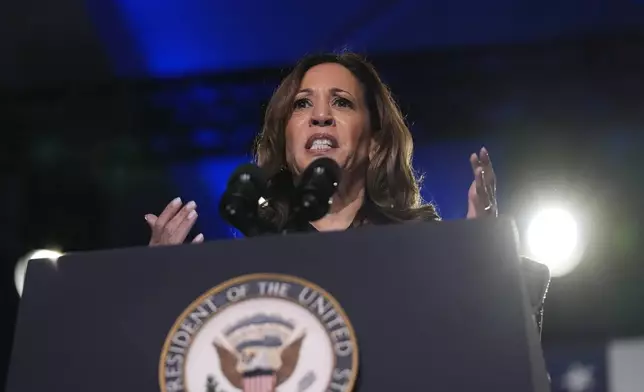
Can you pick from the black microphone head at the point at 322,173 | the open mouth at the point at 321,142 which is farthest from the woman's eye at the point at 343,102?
the black microphone head at the point at 322,173

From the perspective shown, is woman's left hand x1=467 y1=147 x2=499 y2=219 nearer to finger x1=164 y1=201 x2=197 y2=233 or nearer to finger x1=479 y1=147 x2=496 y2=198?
finger x1=479 y1=147 x2=496 y2=198

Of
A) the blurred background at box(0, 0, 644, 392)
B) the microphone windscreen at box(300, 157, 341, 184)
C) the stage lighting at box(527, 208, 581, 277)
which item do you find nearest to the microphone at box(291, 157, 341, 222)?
the microphone windscreen at box(300, 157, 341, 184)

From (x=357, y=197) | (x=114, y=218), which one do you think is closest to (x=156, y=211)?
(x=114, y=218)

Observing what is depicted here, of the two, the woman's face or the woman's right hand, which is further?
the woman's face

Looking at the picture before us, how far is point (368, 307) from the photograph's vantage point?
877mm

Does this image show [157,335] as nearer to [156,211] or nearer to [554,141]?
[554,141]

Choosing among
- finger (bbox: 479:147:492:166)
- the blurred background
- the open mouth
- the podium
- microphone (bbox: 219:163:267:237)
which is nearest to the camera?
the podium

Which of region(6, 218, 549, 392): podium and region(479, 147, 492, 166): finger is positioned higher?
region(479, 147, 492, 166): finger

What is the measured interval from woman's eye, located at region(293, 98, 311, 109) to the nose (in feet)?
0.24

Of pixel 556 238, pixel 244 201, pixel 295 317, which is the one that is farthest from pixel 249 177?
pixel 556 238

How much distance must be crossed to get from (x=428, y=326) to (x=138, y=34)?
3.23 m

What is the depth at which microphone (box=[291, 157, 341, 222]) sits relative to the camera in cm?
109

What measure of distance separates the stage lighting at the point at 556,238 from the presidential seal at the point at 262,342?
3634mm

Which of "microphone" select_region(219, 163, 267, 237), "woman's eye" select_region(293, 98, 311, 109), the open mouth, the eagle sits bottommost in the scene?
the eagle
